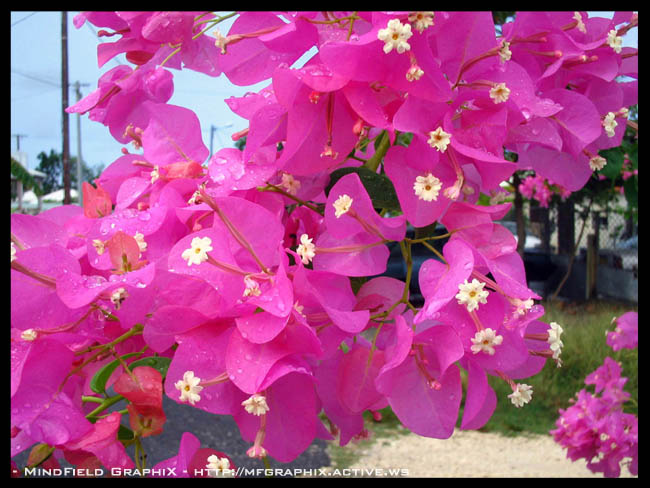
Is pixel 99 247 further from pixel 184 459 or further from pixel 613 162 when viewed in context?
pixel 613 162

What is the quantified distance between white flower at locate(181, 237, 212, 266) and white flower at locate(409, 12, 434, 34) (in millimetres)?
171

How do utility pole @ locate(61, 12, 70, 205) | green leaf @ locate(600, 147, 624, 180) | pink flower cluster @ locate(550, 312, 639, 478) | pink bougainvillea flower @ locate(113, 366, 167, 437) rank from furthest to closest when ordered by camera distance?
utility pole @ locate(61, 12, 70, 205)
pink flower cluster @ locate(550, 312, 639, 478)
green leaf @ locate(600, 147, 624, 180)
pink bougainvillea flower @ locate(113, 366, 167, 437)

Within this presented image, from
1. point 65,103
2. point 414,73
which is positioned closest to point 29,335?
point 414,73

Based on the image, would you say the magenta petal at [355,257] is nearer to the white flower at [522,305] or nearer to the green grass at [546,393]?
the white flower at [522,305]

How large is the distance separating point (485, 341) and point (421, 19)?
0.19 m

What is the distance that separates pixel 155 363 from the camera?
454mm

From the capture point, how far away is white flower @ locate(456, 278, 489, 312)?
1.12 ft

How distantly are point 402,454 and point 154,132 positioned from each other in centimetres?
272

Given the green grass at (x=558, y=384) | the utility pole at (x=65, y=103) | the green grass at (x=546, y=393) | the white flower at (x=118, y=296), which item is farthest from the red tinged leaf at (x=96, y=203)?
the utility pole at (x=65, y=103)

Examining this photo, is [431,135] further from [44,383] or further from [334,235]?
[44,383]

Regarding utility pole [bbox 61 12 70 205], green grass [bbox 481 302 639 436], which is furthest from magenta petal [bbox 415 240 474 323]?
utility pole [bbox 61 12 70 205]

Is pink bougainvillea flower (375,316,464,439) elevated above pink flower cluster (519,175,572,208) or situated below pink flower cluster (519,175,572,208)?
above

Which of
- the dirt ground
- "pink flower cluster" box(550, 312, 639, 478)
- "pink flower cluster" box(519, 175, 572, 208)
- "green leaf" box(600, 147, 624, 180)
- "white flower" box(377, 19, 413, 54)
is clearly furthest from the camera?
"pink flower cluster" box(519, 175, 572, 208)

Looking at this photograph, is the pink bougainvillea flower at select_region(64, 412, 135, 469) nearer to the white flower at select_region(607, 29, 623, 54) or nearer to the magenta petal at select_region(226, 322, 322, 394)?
the magenta petal at select_region(226, 322, 322, 394)
